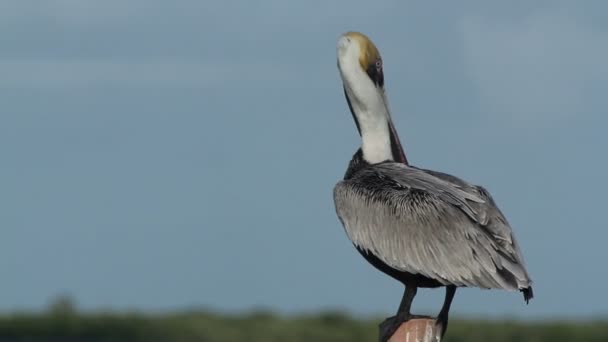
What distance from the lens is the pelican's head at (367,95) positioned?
802cm

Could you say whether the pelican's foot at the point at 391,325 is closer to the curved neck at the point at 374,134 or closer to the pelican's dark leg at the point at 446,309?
the pelican's dark leg at the point at 446,309

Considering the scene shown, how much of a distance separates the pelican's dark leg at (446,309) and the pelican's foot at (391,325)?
0.12m

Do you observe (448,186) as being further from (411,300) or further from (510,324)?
(510,324)

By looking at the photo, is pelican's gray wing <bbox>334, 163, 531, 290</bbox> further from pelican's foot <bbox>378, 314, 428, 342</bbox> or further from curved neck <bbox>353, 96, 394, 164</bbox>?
pelican's foot <bbox>378, 314, 428, 342</bbox>

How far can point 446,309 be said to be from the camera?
724 cm

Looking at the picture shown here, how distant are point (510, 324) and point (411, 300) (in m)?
13.5

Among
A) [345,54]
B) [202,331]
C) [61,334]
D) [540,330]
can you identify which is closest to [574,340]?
[540,330]

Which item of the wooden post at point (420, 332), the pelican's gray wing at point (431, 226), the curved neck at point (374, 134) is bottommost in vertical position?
the wooden post at point (420, 332)

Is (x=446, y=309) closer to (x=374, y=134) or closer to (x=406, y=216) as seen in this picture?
(x=406, y=216)

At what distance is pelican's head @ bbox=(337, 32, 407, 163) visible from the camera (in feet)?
26.3

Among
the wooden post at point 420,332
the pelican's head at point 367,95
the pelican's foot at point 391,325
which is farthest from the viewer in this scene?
the pelican's head at point 367,95

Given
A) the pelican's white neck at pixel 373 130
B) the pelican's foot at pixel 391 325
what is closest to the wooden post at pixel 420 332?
the pelican's foot at pixel 391 325

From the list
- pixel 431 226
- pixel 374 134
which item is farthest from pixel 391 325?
pixel 374 134

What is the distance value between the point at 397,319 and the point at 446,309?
10.2 inches
